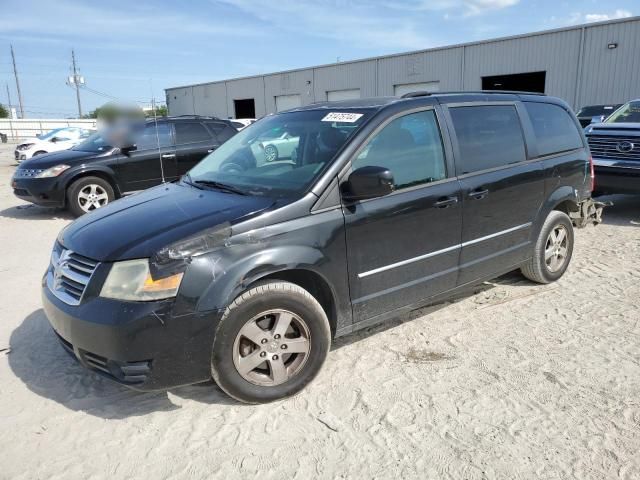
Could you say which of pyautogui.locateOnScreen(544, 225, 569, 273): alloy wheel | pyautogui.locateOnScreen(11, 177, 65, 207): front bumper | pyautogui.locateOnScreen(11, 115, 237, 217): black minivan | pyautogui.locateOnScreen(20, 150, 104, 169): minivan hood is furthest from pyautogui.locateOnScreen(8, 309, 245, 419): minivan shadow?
pyautogui.locateOnScreen(20, 150, 104, 169): minivan hood

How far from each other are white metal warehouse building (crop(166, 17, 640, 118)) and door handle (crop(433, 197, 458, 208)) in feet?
65.1

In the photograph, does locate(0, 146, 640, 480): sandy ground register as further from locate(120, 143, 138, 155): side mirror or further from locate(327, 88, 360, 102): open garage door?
locate(327, 88, 360, 102): open garage door

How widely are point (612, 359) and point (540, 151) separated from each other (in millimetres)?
1960

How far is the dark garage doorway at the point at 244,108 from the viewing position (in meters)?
38.5

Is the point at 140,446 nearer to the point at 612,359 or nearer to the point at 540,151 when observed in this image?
the point at 612,359

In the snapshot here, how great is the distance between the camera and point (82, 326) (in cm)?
267

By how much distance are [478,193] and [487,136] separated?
0.55m

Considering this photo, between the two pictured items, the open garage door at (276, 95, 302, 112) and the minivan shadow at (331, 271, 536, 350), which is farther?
the open garage door at (276, 95, 302, 112)

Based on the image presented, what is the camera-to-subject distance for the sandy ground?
2.47m

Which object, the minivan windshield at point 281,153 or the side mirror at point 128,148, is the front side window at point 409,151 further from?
the side mirror at point 128,148

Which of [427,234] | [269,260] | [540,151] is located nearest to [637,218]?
[540,151]

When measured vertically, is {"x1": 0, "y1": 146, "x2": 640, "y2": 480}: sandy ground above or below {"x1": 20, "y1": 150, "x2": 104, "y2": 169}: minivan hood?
below

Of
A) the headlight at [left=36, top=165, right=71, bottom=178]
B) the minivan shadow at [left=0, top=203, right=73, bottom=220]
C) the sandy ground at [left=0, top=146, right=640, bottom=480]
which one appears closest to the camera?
the sandy ground at [left=0, top=146, right=640, bottom=480]

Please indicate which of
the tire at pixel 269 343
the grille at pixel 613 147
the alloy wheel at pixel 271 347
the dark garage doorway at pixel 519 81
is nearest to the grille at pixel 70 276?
the tire at pixel 269 343
